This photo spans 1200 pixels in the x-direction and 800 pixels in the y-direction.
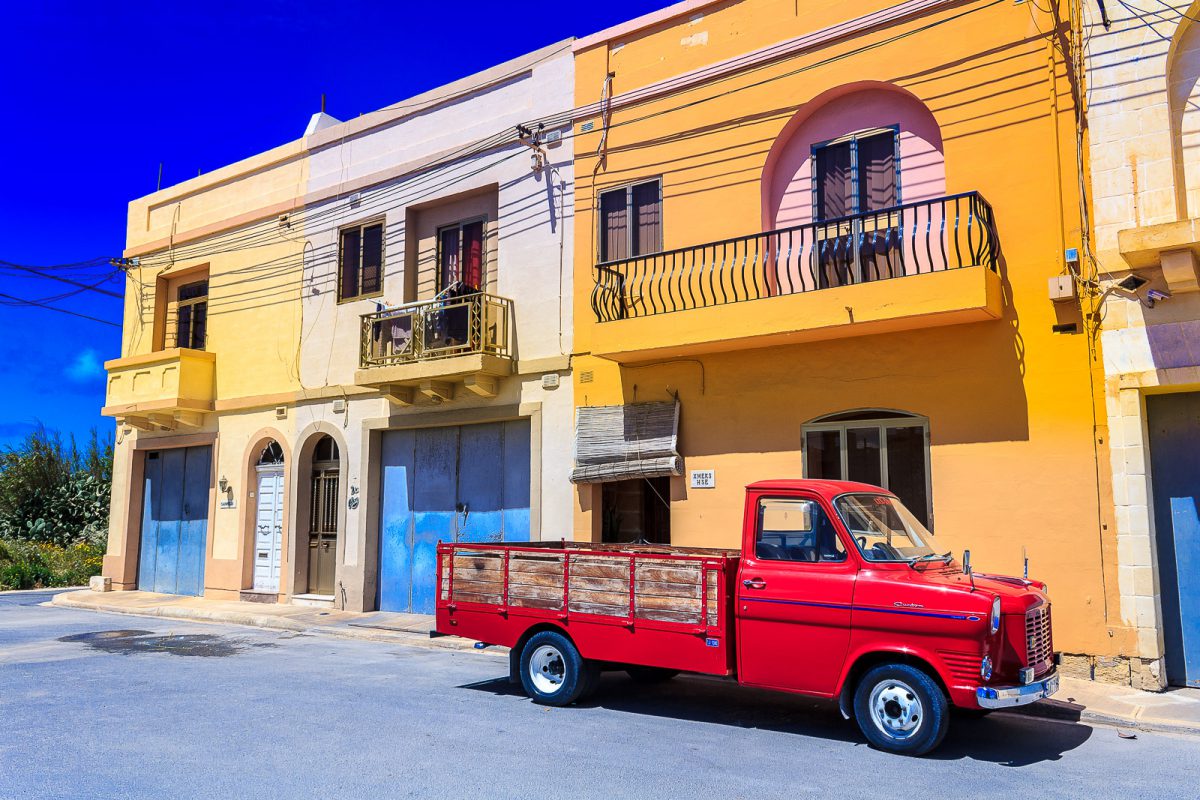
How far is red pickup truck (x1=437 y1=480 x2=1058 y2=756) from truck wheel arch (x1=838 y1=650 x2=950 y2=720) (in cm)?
1

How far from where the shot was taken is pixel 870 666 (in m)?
7.14

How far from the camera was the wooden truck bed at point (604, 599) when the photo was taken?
777cm

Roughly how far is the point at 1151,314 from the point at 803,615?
5.25 meters

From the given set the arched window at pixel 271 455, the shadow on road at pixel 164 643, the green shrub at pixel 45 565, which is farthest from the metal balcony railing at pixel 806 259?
the green shrub at pixel 45 565

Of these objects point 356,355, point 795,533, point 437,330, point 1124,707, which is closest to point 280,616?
point 356,355

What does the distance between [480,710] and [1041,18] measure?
964cm

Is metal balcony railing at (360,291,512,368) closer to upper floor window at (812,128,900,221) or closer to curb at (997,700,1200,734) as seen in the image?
upper floor window at (812,128,900,221)

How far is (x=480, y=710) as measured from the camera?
329 inches

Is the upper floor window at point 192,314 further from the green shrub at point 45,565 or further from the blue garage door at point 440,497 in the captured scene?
the green shrub at point 45,565

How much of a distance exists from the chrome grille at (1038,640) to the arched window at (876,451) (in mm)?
3418

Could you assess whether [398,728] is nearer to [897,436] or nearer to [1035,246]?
[897,436]

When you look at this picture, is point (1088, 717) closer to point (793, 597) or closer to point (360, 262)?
point (793, 597)

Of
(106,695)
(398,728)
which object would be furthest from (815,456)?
(106,695)

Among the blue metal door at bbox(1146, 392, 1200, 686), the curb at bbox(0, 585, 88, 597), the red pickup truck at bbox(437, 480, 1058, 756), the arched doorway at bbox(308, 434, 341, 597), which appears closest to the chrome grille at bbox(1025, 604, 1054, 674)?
the red pickup truck at bbox(437, 480, 1058, 756)
